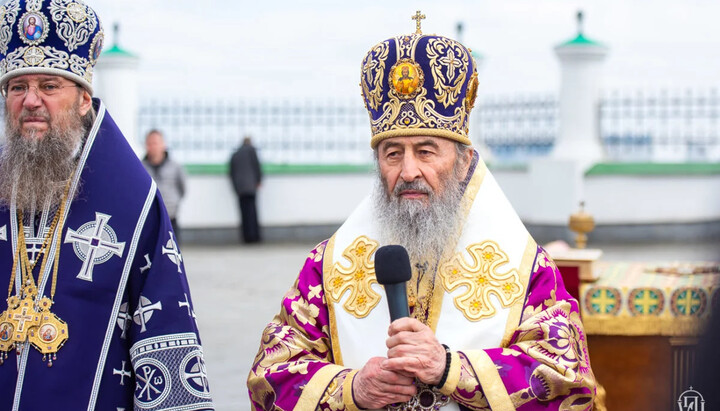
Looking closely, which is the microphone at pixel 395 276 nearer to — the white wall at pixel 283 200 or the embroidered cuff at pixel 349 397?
the embroidered cuff at pixel 349 397

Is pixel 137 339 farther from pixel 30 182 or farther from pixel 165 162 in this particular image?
pixel 165 162

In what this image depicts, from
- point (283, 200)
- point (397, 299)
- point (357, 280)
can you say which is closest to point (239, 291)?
point (283, 200)

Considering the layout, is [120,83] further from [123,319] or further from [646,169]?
[123,319]

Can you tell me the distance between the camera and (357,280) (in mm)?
2955

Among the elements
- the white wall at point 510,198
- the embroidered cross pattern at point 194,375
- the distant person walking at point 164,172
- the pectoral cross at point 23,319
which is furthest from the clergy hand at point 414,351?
the white wall at point 510,198

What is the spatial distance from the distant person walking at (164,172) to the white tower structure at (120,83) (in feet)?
18.4

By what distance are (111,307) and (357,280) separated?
0.70 m

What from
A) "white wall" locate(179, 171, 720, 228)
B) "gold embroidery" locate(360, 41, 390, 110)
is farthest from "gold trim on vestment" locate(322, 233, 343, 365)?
"white wall" locate(179, 171, 720, 228)

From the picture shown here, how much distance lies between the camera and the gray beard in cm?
285

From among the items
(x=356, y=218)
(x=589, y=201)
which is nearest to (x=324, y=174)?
(x=589, y=201)

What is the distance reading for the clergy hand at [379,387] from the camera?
262 centimetres

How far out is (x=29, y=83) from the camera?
2988 mm

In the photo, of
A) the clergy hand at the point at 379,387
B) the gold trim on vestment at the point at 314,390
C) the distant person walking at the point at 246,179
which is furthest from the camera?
the distant person walking at the point at 246,179

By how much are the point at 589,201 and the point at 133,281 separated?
11.8m
